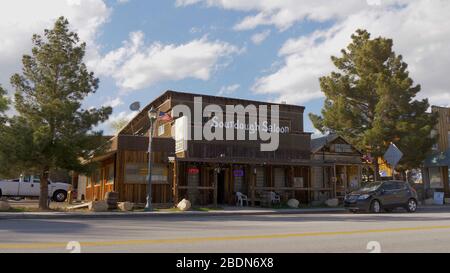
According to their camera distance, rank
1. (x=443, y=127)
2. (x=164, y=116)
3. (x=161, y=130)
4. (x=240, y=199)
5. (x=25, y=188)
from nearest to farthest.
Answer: (x=164, y=116), (x=240, y=199), (x=25, y=188), (x=161, y=130), (x=443, y=127)

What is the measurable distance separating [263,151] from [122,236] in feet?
58.7

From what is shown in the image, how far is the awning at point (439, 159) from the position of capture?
37219mm

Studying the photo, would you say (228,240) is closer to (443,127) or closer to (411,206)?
(411,206)

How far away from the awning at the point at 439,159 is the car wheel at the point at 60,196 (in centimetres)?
2807

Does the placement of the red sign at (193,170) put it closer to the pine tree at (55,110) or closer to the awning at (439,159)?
the pine tree at (55,110)

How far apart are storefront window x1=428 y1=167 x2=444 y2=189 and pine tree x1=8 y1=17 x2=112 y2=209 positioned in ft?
96.8

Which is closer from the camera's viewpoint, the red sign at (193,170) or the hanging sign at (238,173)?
the red sign at (193,170)

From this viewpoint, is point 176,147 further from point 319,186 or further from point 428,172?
point 428,172

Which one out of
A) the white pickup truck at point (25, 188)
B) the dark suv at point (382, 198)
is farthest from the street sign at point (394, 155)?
the white pickup truck at point (25, 188)

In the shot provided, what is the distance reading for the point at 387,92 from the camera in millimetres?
31547

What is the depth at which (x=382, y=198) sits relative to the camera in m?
22.5

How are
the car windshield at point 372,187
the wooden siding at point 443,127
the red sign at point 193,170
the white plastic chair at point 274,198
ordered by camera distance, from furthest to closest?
the wooden siding at point 443,127 → the white plastic chair at point 274,198 → the red sign at point 193,170 → the car windshield at point 372,187

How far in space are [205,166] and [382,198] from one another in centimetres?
1014

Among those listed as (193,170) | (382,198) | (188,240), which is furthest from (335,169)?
(188,240)
